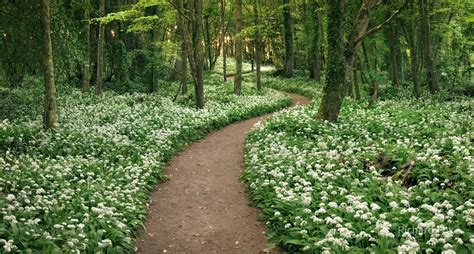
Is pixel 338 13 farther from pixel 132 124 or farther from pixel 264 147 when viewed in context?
pixel 132 124

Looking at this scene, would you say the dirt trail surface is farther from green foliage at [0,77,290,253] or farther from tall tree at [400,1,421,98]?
tall tree at [400,1,421,98]

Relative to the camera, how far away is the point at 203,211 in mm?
9648

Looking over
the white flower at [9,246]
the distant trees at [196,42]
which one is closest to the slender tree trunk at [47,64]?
the distant trees at [196,42]

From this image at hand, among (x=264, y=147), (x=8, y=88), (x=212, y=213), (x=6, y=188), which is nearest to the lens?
(x=6, y=188)

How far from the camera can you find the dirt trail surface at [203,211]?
311 inches

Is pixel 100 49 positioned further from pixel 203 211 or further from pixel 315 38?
pixel 315 38

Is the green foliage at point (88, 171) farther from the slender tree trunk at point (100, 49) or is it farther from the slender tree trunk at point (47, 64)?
the slender tree trunk at point (100, 49)

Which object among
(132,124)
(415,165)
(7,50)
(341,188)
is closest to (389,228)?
(341,188)

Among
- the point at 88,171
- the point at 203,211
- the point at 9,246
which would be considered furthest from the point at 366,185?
the point at 9,246

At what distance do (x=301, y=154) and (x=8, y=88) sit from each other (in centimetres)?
2180

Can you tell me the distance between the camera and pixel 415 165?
31.3ft

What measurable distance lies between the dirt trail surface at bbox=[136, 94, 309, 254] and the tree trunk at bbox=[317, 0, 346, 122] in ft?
13.2

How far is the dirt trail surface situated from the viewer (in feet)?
25.9

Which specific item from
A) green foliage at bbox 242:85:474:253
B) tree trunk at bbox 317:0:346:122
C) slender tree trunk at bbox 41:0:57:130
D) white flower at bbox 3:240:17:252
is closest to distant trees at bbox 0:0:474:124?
tree trunk at bbox 317:0:346:122
